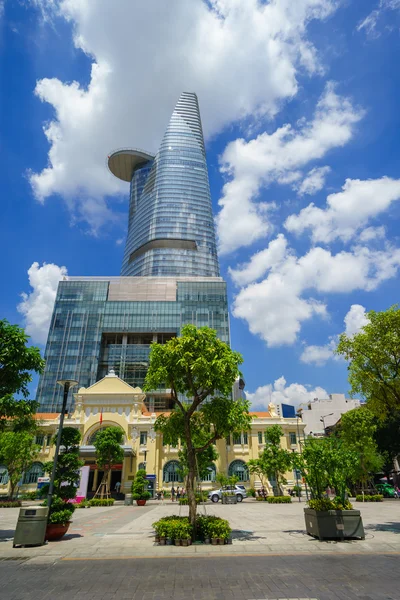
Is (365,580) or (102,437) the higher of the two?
(102,437)

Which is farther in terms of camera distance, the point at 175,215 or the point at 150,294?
the point at 175,215

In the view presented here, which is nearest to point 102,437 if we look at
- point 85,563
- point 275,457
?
point 275,457

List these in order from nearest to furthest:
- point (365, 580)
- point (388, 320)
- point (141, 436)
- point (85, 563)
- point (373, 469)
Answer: point (365, 580), point (85, 563), point (388, 320), point (373, 469), point (141, 436)

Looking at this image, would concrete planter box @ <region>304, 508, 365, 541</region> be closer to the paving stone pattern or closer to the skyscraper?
the paving stone pattern

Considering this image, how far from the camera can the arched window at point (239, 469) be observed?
155 ft

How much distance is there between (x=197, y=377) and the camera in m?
14.9

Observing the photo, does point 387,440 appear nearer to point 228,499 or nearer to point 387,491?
point 387,491

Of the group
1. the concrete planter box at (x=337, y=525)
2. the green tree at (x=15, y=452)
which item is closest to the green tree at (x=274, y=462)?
the concrete planter box at (x=337, y=525)

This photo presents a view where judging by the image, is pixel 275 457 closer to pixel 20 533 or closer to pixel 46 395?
pixel 20 533

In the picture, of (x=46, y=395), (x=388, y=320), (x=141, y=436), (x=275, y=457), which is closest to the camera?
(x=388, y=320)

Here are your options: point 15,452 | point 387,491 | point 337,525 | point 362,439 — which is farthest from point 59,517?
point 387,491

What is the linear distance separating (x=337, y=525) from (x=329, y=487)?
127cm

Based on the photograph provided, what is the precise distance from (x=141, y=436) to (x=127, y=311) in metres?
51.2

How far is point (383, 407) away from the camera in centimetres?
1844
